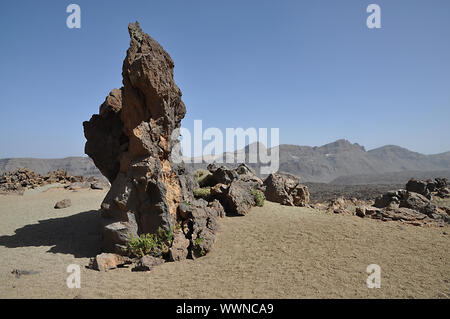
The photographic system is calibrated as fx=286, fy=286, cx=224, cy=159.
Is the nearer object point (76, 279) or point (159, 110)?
point (76, 279)

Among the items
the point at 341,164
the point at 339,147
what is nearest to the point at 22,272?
the point at 341,164

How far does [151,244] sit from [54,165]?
367 ft

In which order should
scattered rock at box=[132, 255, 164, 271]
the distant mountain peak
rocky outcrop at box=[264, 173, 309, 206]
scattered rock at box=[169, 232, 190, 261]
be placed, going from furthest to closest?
the distant mountain peak → rocky outcrop at box=[264, 173, 309, 206] → scattered rock at box=[169, 232, 190, 261] → scattered rock at box=[132, 255, 164, 271]

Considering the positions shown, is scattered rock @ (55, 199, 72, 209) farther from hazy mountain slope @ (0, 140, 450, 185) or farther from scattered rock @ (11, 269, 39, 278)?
hazy mountain slope @ (0, 140, 450, 185)

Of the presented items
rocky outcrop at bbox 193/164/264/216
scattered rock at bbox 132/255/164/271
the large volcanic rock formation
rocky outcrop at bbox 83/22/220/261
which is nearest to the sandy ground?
scattered rock at bbox 132/255/164/271

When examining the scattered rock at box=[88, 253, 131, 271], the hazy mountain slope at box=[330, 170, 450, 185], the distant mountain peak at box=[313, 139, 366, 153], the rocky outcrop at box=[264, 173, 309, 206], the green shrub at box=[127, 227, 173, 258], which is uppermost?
the distant mountain peak at box=[313, 139, 366, 153]

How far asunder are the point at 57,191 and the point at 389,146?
17727cm

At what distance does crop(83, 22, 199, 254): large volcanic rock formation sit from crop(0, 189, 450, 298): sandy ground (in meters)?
1.60

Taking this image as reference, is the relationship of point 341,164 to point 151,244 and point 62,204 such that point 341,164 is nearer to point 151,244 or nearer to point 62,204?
point 62,204

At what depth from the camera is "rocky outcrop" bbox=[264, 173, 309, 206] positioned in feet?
54.3

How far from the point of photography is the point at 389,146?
16350 cm

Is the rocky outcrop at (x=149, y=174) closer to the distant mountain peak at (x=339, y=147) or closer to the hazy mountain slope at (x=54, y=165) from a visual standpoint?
the hazy mountain slope at (x=54, y=165)
